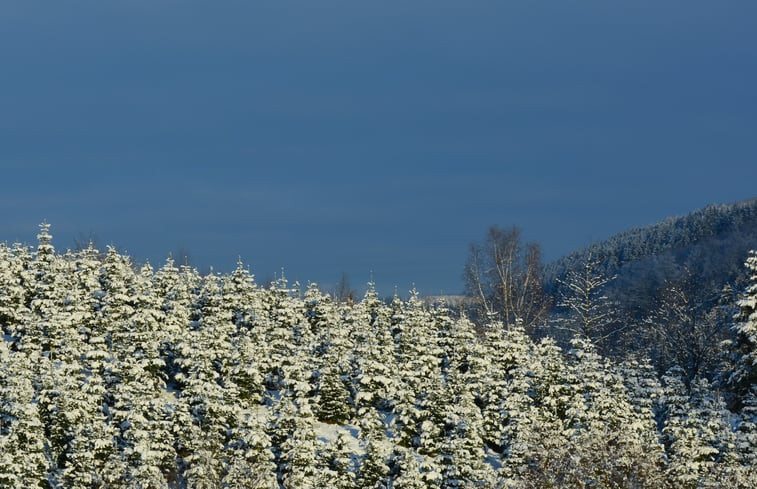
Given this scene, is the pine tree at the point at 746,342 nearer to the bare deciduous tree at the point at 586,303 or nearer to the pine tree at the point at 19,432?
the bare deciduous tree at the point at 586,303

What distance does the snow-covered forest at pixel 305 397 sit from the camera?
128 feet

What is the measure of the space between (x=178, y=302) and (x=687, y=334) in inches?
1785

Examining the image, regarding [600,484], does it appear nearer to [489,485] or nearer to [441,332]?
[489,485]

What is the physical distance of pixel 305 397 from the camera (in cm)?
4956

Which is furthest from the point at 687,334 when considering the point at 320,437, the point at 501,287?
the point at 320,437

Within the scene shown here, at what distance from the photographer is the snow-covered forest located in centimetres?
3912

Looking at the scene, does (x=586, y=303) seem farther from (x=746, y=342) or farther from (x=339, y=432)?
(x=339, y=432)

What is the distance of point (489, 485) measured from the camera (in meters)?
37.2

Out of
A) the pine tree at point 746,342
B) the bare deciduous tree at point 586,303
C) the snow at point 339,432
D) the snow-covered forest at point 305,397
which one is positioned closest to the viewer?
the snow-covered forest at point 305,397

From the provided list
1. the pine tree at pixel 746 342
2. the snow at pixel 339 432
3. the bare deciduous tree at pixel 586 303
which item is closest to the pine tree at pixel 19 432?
the snow at pixel 339 432

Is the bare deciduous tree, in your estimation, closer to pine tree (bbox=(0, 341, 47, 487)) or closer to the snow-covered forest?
the snow-covered forest

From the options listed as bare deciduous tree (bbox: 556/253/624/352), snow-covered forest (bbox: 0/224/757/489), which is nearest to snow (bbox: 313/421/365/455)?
snow-covered forest (bbox: 0/224/757/489)

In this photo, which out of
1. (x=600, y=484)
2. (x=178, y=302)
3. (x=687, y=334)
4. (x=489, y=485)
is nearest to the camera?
(x=600, y=484)

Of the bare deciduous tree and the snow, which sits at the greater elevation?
the bare deciduous tree
